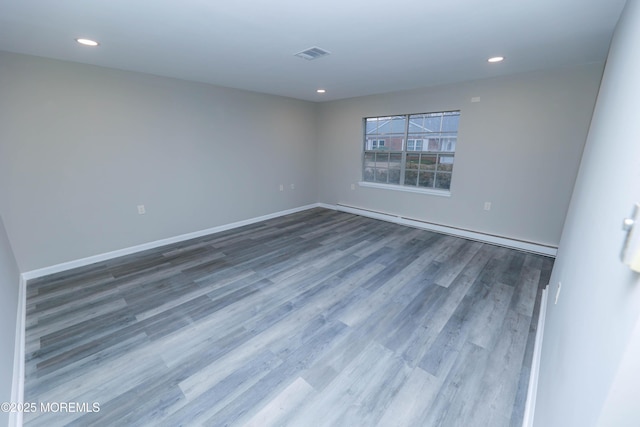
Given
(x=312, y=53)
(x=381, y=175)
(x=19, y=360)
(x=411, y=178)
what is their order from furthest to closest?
(x=381, y=175) → (x=411, y=178) → (x=312, y=53) → (x=19, y=360)

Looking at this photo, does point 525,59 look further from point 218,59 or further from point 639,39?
point 218,59

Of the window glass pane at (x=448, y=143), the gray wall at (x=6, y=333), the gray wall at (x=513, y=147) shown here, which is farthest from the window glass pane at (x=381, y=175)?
the gray wall at (x=6, y=333)

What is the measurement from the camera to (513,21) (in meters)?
1.84

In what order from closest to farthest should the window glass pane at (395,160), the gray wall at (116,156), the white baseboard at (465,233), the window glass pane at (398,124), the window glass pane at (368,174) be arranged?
1. the gray wall at (116,156)
2. the white baseboard at (465,233)
3. the window glass pane at (398,124)
4. the window glass pane at (395,160)
5. the window glass pane at (368,174)

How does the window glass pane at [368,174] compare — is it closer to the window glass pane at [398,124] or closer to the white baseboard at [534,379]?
the window glass pane at [398,124]

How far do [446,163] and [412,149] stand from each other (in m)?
0.65

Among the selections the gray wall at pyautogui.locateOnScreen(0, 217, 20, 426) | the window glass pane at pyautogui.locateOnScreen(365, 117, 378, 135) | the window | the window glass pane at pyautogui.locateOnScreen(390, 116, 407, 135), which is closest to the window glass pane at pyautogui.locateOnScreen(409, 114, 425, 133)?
the window

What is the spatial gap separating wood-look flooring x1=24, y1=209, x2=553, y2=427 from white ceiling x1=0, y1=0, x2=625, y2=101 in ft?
7.45

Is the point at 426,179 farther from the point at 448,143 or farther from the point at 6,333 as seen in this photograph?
the point at 6,333

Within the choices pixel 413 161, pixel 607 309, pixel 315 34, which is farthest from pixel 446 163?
pixel 607 309

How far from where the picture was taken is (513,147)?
11.4 feet

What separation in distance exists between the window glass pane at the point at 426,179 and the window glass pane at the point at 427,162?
0.10 meters

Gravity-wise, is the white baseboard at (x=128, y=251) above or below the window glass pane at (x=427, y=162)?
below

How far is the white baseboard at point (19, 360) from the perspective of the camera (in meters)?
1.36
